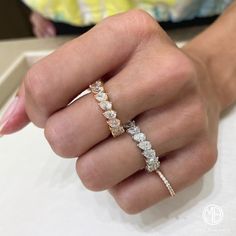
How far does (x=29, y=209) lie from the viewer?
1.04 ft

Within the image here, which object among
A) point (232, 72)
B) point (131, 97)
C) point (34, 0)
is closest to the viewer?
point (131, 97)

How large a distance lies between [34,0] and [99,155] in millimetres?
363

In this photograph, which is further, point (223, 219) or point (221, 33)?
point (221, 33)

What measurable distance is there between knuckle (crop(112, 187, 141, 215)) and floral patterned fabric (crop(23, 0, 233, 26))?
0.30 metres

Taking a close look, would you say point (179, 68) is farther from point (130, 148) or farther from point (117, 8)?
point (117, 8)

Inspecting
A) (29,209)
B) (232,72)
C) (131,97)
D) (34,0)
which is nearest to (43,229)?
(29,209)

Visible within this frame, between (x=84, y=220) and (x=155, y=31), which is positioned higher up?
(x=155, y=31)

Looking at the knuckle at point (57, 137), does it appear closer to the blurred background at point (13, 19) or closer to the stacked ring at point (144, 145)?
the stacked ring at point (144, 145)

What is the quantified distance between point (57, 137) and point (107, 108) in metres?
0.04

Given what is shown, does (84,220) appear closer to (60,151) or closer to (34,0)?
(60,151)

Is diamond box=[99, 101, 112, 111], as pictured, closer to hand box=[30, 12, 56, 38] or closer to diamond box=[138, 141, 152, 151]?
diamond box=[138, 141, 152, 151]

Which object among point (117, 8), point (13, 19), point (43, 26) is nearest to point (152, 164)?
point (117, 8)

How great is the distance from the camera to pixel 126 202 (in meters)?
0.29

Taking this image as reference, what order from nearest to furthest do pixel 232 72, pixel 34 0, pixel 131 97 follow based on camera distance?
pixel 131 97 → pixel 232 72 → pixel 34 0
